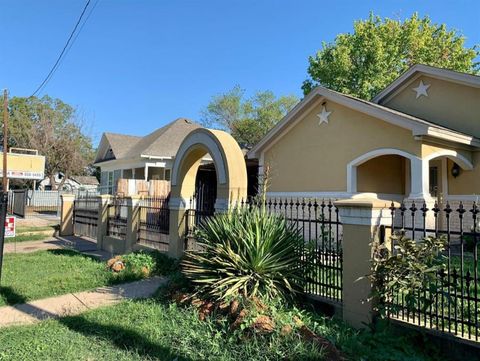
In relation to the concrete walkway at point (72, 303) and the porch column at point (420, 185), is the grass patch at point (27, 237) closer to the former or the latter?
the concrete walkway at point (72, 303)

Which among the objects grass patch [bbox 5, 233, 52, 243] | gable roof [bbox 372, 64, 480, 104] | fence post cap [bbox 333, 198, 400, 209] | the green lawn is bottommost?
the green lawn

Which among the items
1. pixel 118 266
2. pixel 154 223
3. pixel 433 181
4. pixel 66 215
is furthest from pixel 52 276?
pixel 433 181

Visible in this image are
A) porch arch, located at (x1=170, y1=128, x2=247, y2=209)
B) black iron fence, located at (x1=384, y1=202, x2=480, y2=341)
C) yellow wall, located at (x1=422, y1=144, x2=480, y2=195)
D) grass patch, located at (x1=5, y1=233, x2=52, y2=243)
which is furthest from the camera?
grass patch, located at (x1=5, y1=233, x2=52, y2=243)

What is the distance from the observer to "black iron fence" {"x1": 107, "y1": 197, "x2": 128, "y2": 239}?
11.8 m

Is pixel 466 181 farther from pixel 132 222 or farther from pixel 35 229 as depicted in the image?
pixel 35 229

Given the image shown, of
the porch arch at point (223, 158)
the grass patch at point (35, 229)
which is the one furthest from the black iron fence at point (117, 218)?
the grass patch at point (35, 229)

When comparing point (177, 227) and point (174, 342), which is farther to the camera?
point (177, 227)

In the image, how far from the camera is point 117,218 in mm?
12102

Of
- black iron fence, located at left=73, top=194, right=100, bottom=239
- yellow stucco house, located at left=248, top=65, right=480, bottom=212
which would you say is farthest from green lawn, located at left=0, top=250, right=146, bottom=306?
yellow stucco house, located at left=248, top=65, right=480, bottom=212

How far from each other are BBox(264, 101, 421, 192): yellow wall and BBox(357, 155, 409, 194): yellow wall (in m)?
0.61

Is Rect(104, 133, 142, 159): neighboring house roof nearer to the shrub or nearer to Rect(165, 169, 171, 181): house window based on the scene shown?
Rect(165, 169, 171, 181): house window

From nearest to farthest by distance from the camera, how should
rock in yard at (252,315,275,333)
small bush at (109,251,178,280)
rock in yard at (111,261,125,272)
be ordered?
rock in yard at (252,315,275,333), small bush at (109,251,178,280), rock in yard at (111,261,125,272)

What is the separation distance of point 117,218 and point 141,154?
9570mm

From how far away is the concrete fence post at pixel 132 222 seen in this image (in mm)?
10805
